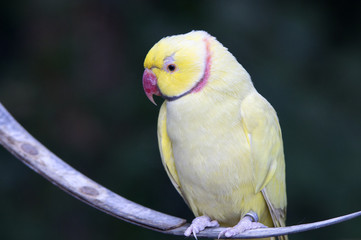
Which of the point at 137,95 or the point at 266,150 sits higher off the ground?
the point at 137,95

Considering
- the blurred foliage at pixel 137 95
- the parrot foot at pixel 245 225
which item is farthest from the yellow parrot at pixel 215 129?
the blurred foliage at pixel 137 95

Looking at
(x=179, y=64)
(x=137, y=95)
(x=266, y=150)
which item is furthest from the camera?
(x=137, y=95)

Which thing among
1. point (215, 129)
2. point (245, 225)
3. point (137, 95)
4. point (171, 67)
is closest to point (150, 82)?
point (171, 67)

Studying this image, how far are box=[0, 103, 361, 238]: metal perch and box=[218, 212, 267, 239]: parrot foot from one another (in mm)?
30

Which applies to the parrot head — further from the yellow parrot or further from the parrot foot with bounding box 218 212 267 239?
the parrot foot with bounding box 218 212 267 239

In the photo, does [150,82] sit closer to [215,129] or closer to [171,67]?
[171,67]

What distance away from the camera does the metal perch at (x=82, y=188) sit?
5.41 feet

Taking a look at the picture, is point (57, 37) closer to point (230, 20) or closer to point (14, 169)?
point (14, 169)

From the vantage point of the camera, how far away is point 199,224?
1.72m

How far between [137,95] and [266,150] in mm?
1491

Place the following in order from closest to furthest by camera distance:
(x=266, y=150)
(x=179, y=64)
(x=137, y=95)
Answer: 1. (x=179, y=64)
2. (x=266, y=150)
3. (x=137, y=95)

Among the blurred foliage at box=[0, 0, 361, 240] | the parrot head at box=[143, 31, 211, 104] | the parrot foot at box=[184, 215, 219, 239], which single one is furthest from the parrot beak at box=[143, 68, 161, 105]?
the blurred foliage at box=[0, 0, 361, 240]

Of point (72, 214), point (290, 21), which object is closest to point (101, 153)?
point (72, 214)

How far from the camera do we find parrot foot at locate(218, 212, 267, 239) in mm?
1589
